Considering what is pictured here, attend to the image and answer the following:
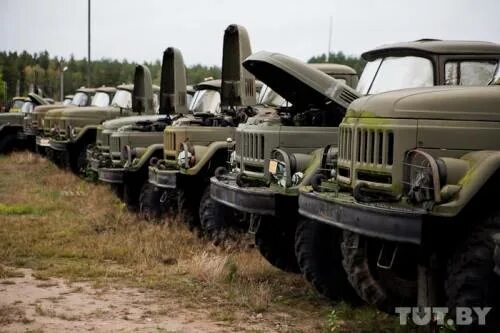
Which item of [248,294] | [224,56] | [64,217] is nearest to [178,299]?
[248,294]

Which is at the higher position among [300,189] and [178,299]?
[300,189]

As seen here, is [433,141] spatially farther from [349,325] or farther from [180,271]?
[180,271]

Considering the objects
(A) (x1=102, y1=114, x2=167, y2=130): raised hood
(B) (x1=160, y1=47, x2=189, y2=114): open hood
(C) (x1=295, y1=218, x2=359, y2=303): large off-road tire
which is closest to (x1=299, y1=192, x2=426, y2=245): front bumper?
(C) (x1=295, y1=218, x2=359, y2=303): large off-road tire

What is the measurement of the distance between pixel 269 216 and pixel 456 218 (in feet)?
9.01

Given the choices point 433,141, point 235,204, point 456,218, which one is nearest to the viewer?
point 456,218

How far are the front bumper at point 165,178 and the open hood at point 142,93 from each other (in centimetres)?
455

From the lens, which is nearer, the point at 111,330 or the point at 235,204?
the point at 111,330

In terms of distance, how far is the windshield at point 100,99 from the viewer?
61.2 ft

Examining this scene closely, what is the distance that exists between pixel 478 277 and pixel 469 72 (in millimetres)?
2595

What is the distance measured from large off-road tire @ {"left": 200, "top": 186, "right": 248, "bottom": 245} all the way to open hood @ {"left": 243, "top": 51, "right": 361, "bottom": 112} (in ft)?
5.58

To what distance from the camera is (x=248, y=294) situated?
6.96 m

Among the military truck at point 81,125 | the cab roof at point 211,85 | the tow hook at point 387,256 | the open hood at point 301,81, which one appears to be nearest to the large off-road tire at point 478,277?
the tow hook at point 387,256

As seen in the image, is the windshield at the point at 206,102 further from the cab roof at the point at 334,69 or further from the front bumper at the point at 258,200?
the front bumper at the point at 258,200

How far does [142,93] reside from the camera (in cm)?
1478
